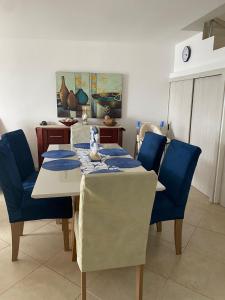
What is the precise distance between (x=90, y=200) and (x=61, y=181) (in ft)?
1.64

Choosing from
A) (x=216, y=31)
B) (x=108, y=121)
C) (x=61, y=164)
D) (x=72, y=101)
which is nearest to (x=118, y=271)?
(x=61, y=164)

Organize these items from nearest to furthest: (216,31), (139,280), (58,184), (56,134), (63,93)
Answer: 1. (139,280)
2. (58,184)
3. (216,31)
4. (56,134)
5. (63,93)

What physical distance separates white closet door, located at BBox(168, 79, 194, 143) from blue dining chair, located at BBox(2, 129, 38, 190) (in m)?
2.41

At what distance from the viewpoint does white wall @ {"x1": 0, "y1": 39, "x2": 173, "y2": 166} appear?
3.91 m

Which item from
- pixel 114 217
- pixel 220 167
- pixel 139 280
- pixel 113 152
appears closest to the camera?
pixel 114 217

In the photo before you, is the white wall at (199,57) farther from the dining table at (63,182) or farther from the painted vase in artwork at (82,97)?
the dining table at (63,182)

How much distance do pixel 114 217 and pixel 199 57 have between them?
10.1ft

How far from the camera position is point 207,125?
311 centimetres

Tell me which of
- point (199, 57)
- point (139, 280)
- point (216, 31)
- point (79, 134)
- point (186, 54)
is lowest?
point (139, 280)

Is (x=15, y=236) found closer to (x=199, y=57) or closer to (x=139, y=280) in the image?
(x=139, y=280)

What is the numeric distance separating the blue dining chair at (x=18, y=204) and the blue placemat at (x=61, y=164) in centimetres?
25

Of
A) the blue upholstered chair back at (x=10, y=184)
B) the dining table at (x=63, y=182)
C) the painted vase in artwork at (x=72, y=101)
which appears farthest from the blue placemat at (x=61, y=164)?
the painted vase in artwork at (x=72, y=101)

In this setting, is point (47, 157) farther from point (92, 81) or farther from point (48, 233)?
point (92, 81)

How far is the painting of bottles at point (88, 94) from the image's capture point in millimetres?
4020
